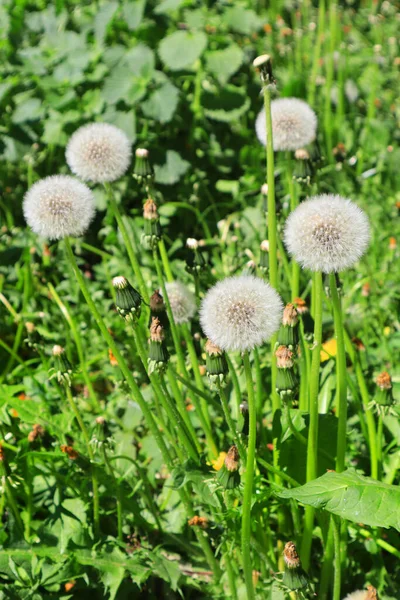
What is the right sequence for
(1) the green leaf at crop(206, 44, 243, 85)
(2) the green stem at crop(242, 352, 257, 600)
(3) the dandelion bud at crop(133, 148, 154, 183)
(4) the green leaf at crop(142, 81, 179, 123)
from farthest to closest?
(1) the green leaf at crop(206, 44, 243, 85), (4) the green leaf at crop(142, 81, 179, 123), (3) the dandelion bud at crop(133, 148, 154, 183), (2) the green stem at crop(242, 352, 257, 600)

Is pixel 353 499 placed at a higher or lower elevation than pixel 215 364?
lower

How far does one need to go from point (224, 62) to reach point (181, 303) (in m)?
1.98

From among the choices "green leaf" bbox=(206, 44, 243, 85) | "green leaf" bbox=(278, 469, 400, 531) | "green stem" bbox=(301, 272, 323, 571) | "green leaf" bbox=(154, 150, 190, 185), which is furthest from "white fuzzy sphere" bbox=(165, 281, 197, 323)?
"green leaf" bbox=(206, 44, 243, 85)

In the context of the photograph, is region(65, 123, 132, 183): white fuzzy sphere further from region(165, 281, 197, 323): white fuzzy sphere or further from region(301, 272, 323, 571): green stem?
region(301, 272, 323, 571): green stem

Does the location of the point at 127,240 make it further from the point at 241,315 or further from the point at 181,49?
the point at 181,49

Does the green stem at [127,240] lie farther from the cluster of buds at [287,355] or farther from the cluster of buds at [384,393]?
the cluster of buds at [384,393]

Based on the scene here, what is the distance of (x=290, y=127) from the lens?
2.05 m

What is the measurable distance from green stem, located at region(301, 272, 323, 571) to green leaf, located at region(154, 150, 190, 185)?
69.2 inches

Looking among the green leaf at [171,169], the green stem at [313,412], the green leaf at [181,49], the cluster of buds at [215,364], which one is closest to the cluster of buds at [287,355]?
the green stem at [313,412]

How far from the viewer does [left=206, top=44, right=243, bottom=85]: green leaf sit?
3484 millimetres

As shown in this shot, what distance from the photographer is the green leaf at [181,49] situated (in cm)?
338

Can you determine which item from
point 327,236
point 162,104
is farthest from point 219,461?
point 162,104

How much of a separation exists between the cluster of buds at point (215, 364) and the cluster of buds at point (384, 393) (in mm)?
444

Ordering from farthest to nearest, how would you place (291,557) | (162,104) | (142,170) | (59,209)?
(162,104)
(142,170)
(59,209)
(291,557)
